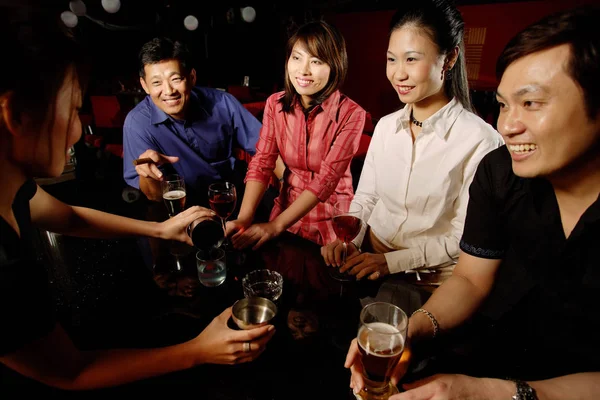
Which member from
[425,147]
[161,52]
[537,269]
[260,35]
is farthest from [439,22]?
[260,35]

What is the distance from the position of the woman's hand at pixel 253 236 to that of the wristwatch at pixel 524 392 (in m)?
1.20

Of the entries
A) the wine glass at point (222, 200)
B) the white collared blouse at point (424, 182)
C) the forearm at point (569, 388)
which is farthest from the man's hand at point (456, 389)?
the wine glass at point (222, 200)

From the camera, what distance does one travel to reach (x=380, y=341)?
96 centimetres

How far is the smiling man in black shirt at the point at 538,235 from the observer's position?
106 centimetres

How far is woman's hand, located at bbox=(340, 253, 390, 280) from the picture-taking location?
159 cm

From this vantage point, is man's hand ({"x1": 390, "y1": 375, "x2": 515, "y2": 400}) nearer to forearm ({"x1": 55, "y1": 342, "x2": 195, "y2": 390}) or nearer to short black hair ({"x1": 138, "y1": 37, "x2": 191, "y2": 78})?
forearm ({"x1": 55, "y1": 342, "x2": 195, "y2": 390})

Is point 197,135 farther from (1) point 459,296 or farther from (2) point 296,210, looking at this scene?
(1) point 459,296

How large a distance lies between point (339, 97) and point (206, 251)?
62.2 inches

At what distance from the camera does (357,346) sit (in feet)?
3.45

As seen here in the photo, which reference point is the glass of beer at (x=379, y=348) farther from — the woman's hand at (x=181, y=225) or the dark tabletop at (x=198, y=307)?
the woman's hand at (x=181, y=225)

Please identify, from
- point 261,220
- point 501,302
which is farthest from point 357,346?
point 261,220

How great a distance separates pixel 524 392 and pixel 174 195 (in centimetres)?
172

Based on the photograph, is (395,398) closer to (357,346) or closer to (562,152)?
(357,346)

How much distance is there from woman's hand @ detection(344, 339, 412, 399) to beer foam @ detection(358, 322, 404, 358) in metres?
0.08
